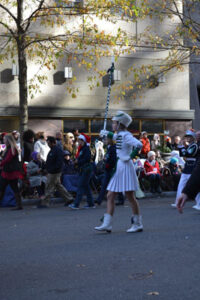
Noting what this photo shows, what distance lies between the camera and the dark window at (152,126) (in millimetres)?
25031

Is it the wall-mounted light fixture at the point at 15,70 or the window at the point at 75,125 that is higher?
the wall-mounted light fixture at the point at 15,70

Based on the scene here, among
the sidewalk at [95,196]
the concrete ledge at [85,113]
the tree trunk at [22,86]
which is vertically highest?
the tree trunk at [22,86]

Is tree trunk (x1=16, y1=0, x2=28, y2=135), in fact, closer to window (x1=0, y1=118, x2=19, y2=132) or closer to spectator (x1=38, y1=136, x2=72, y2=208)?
spectator (x1=38, y1=136, x2=72, y2=208)

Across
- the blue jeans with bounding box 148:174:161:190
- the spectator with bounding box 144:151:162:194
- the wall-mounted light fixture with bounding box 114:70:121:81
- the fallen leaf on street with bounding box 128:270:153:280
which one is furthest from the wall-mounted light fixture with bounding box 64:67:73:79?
the fallen leaf on street with bounding box 128:270:153:280

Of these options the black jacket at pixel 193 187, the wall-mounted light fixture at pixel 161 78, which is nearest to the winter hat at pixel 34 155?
the wall-mounted light fixture at pixel 161 78

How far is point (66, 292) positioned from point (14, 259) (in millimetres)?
1832

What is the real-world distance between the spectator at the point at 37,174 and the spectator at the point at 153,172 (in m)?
3.44

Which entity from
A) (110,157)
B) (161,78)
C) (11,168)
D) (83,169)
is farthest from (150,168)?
(161,78)

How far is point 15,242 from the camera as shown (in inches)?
334

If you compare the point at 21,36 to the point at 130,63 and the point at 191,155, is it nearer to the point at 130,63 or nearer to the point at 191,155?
the point at 191,155

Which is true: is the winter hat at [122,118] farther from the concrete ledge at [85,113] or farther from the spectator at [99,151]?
the concrete ledge at [85,113]

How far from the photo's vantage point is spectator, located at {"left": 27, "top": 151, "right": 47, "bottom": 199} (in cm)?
1528

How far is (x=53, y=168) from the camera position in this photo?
14.2 metres

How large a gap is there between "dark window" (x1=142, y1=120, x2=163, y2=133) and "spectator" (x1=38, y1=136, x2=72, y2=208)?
36.6 feet
